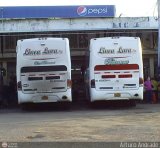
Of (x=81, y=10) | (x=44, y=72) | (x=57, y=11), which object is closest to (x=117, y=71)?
(x=44, y=72)

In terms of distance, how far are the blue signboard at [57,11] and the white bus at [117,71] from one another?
9.89 metres

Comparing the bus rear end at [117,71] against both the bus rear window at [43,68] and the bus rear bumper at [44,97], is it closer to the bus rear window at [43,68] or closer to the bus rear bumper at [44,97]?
the bus rear bumper at [44,97]

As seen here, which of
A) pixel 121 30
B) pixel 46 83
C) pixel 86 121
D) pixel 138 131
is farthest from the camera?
pixel 121 30

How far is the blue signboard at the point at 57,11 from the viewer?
3072 centimetres

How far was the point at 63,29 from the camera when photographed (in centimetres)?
2825

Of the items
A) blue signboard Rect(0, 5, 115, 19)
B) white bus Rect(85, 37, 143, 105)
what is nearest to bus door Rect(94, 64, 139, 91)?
white bus Rect(85, 37, 143, 105)

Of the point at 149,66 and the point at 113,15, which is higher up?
the point at 113,15

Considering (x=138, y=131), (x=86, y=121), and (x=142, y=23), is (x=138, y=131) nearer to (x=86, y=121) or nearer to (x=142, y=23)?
(x=86, y=121)

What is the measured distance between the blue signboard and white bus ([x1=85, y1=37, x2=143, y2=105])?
9.89 m

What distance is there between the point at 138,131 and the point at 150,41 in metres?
20.2

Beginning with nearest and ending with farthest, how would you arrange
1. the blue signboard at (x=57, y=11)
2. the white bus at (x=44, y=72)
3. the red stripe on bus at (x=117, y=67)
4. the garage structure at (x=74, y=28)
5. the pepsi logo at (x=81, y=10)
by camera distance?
the white bus at (x=44, y=72), the red stripe on bus at (x=117, y=67), the garage structure at (x=74, y=28), the blue signboard at (x=57, y=11), the pepsi logo at (x=81, y=10)

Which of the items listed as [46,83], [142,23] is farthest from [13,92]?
[142,23]

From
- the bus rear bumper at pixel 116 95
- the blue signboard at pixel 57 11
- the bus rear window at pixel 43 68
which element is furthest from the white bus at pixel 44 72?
the blue signboard at pixel 57 11

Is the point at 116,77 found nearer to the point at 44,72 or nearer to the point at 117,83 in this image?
the point at 117,83
